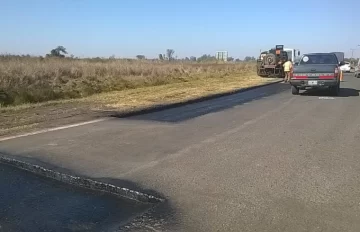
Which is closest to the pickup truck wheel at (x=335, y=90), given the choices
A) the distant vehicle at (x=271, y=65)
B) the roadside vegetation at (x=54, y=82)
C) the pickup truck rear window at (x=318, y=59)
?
the pickup truck rear window at (x=318, y=59)

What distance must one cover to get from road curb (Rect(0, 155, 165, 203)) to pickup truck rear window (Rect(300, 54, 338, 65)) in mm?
14610

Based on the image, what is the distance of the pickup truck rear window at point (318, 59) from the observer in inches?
690

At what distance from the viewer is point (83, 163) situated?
6000mm

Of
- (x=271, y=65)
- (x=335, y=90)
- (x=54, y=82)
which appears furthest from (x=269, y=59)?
(x=54, y=82)

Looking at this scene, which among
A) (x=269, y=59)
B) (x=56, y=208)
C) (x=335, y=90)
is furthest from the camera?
(x=269, y=59)

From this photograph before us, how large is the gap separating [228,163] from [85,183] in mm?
2226

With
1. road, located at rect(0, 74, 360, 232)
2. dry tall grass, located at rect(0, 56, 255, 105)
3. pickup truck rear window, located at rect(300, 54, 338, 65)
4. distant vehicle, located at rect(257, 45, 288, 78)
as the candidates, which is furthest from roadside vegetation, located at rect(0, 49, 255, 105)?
pickup truck rear window, located at rect(300, 54, 338, 65)

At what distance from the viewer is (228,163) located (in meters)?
5.96

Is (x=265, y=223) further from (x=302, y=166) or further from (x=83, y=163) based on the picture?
(x=83, y=163)

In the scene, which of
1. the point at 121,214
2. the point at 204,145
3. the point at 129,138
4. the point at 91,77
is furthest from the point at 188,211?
the point at 91,77

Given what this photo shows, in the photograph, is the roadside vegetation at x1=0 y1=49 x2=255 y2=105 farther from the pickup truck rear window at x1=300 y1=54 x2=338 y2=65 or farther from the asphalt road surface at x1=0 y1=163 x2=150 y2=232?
the asphalt road surface at x1=0 y1=163 x2=150 y2=232

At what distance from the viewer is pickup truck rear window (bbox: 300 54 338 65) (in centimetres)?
1753

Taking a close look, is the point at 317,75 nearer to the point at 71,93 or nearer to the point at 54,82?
the point at 71,93

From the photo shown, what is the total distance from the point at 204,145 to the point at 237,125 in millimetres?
Answer: 2451
